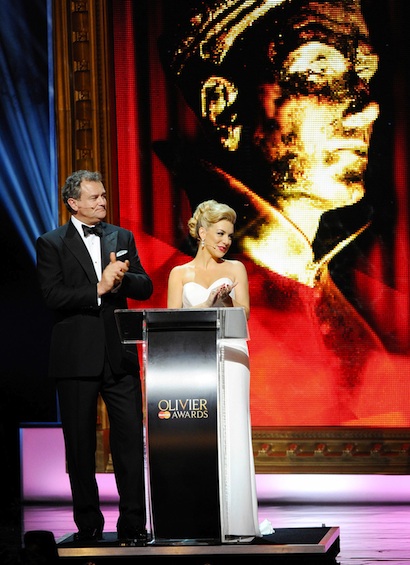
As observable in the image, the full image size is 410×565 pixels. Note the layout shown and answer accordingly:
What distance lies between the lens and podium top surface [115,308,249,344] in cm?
414

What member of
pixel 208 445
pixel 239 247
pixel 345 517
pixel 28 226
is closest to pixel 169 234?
pixel 239 247

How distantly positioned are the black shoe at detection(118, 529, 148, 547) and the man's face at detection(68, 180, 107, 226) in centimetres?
133

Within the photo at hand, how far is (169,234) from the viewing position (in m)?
6.41

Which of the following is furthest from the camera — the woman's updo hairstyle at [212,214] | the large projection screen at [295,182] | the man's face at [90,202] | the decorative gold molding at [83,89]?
the decorative gold molding at [83,89]

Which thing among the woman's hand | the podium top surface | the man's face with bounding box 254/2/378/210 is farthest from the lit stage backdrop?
the podium top surface

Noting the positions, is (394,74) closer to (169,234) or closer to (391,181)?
(391,181)

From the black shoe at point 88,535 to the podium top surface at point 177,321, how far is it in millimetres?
880

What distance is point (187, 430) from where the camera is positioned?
13.5ft

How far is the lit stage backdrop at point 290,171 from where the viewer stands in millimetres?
6168

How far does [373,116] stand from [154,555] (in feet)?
10.1

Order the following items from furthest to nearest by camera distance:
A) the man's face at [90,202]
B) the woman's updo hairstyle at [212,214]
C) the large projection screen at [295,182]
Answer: the large projection screen at [295,182] < the woman's updo hairstyle at [212,214] < the man's face at [90,202]

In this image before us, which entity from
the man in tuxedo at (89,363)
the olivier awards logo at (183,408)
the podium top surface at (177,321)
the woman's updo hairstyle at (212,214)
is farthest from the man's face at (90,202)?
the olivier awards logo at (183,408)

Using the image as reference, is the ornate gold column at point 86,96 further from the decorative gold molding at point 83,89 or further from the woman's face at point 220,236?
the woman's face at point 220,236

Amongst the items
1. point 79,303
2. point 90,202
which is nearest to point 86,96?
point 90,202
